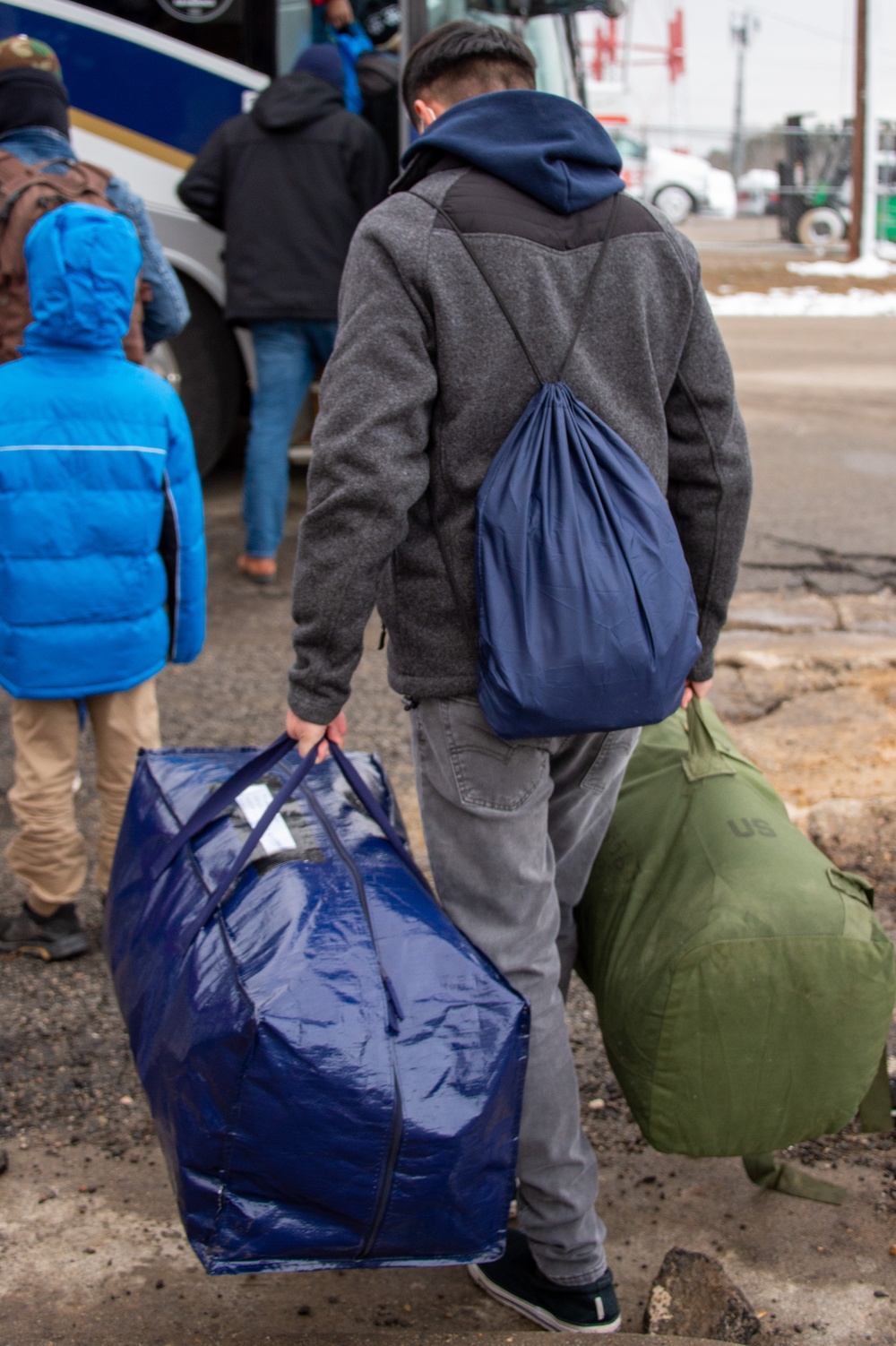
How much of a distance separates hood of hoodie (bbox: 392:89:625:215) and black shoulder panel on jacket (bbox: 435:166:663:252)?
1 cm

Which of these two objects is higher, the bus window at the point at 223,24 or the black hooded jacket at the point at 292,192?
the bus window at the point at 223,24

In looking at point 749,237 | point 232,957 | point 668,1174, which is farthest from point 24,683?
point 749,237

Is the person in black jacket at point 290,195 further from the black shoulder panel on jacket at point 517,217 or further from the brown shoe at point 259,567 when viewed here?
the black shoulder panel on jacket at point 517,217

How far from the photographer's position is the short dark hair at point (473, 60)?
6.45ft

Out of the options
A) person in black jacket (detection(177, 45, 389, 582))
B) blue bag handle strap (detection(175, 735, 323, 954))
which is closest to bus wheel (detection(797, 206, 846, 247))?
person in black jacket (detection(177, 45, 389, 582))

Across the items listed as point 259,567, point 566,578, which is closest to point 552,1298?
point 566,578

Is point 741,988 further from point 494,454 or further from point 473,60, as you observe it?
point 473,60

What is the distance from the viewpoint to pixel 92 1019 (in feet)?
9.45

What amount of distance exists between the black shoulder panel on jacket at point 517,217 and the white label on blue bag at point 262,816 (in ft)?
3.10

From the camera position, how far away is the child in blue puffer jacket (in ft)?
9.14

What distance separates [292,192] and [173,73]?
1168mm

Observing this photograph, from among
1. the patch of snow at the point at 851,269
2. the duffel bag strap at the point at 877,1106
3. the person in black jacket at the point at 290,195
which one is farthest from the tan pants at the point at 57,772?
the patch of snow at the point at 851,269

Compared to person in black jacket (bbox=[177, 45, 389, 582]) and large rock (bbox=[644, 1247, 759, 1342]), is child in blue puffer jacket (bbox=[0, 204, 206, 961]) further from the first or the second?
person in black jacket (bbox=[177, 45, 389, 582])

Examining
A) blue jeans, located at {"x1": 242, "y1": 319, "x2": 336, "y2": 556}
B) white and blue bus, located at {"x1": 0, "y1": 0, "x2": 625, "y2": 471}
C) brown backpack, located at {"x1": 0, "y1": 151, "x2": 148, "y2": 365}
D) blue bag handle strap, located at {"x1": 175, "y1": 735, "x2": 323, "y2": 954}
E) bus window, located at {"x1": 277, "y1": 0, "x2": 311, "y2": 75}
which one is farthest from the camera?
bus window, located at {"x1": 277, "y1": 0, "x2": 311, "y2": 75}
